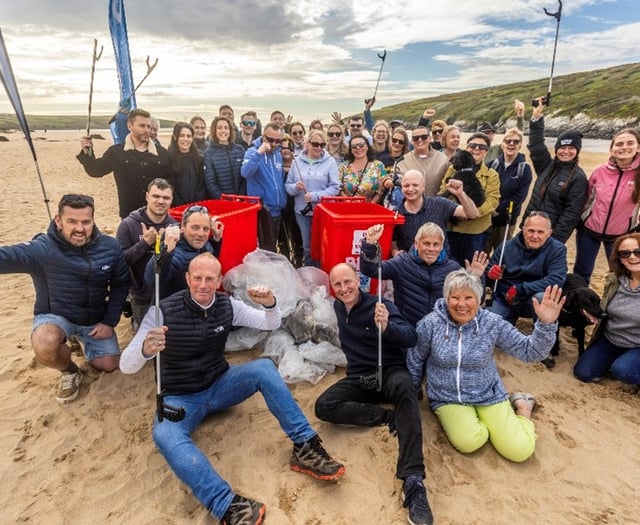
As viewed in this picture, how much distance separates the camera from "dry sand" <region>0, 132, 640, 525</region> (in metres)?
2.53

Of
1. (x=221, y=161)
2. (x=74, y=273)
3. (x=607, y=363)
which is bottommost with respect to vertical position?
(x=607, y=363)

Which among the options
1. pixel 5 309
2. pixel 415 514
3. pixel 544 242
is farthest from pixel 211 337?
pixel 5 309

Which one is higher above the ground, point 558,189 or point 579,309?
point 558,189

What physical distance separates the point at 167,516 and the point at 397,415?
62.4 inches

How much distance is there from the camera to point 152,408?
11.3ft

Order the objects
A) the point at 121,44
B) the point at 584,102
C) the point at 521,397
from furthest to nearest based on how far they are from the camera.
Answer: the point at 584,102 → the point at 121,44 → the point at 521,397

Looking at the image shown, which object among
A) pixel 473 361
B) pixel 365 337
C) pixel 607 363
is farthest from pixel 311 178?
pixel 607 363

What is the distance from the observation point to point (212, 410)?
3035 mm

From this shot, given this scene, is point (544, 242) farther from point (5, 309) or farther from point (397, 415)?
point (5, 309)

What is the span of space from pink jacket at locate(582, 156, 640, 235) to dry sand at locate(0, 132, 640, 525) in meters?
1.67

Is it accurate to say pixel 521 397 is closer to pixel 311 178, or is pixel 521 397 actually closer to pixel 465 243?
pixel 465 243

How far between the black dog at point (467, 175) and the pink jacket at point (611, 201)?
1.23 metres

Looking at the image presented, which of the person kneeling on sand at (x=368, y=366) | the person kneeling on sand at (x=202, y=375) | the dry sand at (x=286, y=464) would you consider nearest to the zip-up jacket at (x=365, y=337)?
the person kneeling on sand at (x=368, y=366)

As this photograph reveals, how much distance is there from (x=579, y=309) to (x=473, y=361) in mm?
1845
